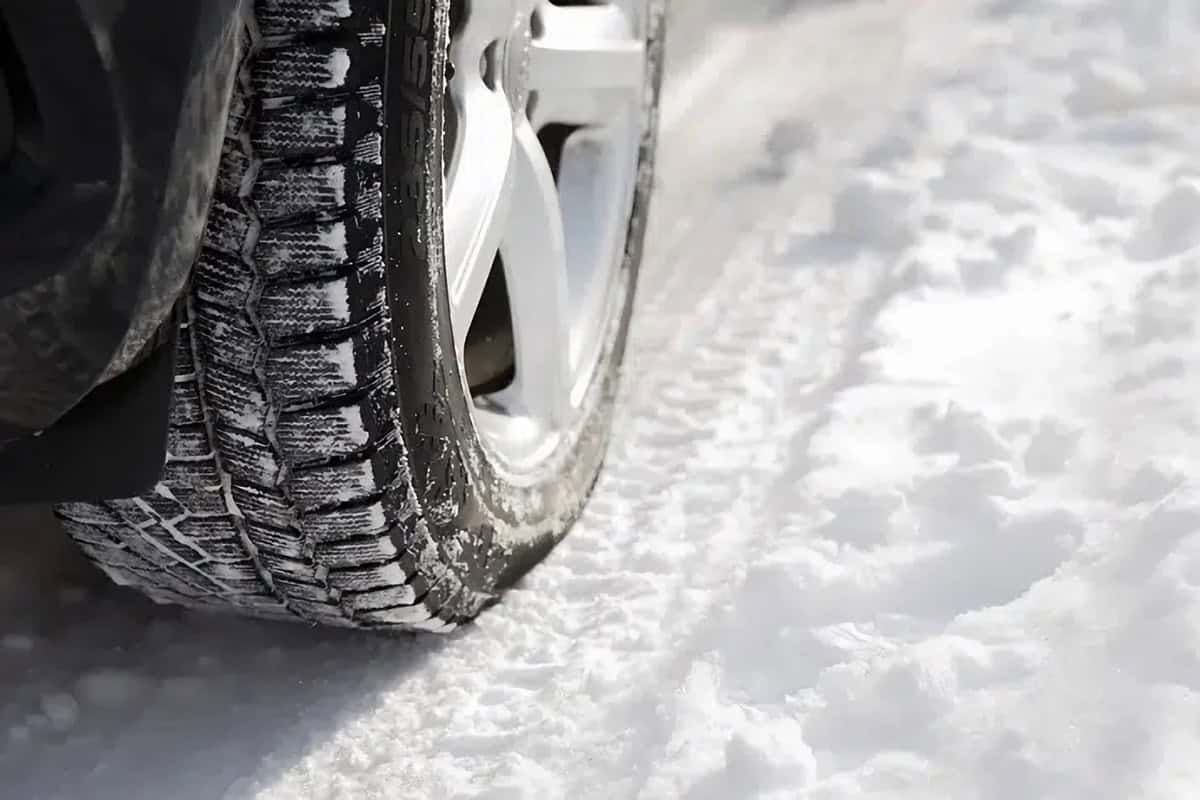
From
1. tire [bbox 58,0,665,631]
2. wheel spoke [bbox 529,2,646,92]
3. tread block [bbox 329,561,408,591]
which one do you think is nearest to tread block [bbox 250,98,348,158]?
tire [bbox 58,0,665,631]

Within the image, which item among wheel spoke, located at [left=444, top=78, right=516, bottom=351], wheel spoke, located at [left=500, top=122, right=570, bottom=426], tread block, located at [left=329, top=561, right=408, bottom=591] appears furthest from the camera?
wheel spoke, located at [left=500, top=122, right=570, bottom=426]

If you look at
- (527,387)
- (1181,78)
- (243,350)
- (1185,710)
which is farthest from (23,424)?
(1181,78)

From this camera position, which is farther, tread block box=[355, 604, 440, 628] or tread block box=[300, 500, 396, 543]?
tread block box=[355, 604, 440, 628]

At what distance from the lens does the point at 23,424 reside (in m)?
0.61

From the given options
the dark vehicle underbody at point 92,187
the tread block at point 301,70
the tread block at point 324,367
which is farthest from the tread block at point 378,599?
the tread block at point 301,70

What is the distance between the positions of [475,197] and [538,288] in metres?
0.22

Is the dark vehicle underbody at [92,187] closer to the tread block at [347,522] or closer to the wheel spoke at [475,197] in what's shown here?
the tread block at [347,522]

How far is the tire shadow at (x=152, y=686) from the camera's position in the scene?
37.2 inches

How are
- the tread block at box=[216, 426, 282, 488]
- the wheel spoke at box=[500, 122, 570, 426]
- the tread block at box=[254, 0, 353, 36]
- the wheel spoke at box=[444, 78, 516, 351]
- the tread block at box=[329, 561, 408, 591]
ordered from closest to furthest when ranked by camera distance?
1. the tread block at box=[254, 0, 353, 36]
2. the tread block at box=[216, 426, 282, 488]
3. the tread block at box=[329, 561, 408, 591]
4. the wheel spoke at box=[444, 78, 516, 351]
5. the wheel spoke at box=[500, 122, 570, 426]

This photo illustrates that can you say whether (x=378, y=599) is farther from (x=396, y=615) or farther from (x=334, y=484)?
(x=334, y=484)

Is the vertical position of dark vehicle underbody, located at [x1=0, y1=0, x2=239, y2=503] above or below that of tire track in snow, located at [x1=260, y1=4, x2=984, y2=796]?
above

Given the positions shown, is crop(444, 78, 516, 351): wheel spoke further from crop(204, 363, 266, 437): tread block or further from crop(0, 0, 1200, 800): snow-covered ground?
crop(0, 0, 1200, 800): snow-covered ground

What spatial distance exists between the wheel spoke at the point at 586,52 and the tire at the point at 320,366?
40cm

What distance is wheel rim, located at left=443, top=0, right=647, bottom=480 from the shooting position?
3.36ft
